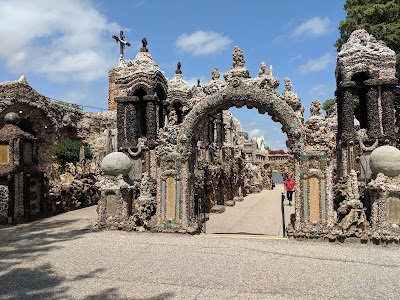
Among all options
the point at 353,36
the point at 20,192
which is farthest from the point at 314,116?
the point at 20,192

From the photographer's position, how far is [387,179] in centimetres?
858

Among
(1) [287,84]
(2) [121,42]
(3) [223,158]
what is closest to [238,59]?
(3) [223,158]

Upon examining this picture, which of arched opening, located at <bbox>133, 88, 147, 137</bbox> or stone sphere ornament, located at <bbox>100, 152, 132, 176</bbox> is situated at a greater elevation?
arched opening, located at <bbox>133, 88, 147, 137</bbox>

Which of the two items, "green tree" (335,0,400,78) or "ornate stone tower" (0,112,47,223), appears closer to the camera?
"ornate stone tower" (0,112,47,223)

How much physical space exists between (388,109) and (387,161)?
5006 mm

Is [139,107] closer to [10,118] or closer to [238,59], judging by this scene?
[10,118]

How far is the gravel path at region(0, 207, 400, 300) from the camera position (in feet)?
17.3

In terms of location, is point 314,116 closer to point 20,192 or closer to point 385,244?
point 385,244

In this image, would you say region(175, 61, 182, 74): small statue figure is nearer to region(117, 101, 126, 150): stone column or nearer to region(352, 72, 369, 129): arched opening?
region(117, 101, 126, 150): stone column

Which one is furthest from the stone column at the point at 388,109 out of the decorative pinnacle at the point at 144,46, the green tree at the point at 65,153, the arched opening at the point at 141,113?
the green tree at the point at 65,153

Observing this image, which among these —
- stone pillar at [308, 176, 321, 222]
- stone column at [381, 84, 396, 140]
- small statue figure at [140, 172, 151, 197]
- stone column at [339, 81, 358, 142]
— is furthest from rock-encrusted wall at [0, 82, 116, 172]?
stone pillar at [308, 176, 321, 222]

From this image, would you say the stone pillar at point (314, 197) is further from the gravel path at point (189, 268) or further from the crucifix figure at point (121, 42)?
the crucifix figure at point (121, 42)

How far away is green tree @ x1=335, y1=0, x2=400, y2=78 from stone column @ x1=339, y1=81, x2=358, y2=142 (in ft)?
34.6

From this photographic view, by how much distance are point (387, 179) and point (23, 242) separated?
30.1ft
